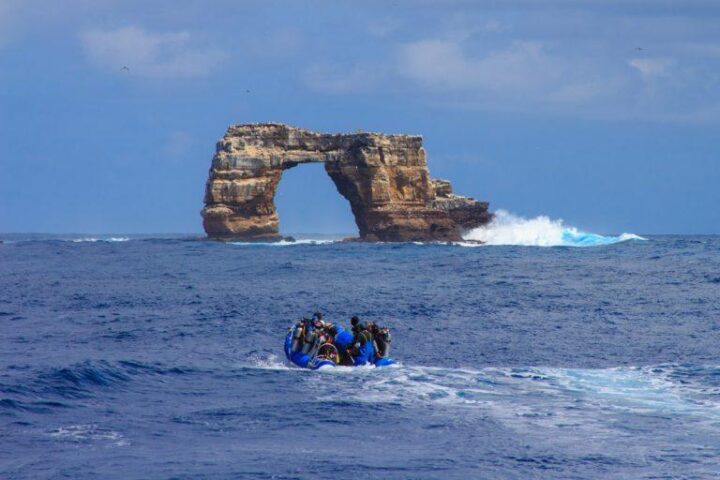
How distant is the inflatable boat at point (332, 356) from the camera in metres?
26.5

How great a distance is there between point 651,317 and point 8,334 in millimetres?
19587

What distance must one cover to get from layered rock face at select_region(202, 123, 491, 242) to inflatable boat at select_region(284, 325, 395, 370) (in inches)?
2387

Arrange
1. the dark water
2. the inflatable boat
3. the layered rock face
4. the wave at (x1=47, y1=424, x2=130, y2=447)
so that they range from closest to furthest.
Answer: the dark water < the wave at (x1=47, y1=424, x2=130, y2=447) < the inflatable boat < the layered rock face

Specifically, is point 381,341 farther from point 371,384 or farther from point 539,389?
point 539,389

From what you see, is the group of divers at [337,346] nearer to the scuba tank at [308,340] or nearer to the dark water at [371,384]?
the scuba tank at [308,340]

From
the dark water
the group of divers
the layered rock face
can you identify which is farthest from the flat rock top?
the group of divers

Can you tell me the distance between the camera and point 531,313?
37656 mm

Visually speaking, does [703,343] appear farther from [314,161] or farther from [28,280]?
[314,161]

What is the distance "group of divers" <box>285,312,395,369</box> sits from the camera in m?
26.6

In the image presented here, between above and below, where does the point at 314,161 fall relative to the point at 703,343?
above

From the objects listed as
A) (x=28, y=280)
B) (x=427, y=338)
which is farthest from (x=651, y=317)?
(x=28, y=280)

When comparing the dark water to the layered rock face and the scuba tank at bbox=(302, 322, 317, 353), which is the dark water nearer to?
the scuba tank at bbox=(302, 322, 317, 353)

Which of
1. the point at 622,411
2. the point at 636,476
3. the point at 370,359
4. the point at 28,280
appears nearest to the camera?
the point at 636,476

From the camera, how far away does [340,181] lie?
91750 millimetres
